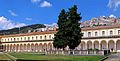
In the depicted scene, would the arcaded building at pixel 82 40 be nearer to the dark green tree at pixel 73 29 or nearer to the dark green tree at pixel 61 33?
the dark green tree at pixel 73 29

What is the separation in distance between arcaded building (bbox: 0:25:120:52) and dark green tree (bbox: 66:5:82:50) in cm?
2533

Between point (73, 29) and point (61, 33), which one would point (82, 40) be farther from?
point (73, 29)

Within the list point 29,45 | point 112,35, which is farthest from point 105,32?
point 29,45

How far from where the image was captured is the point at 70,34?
2370 inches

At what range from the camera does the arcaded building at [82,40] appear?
285 feet

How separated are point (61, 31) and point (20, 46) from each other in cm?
6749

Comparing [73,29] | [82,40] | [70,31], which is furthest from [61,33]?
[82,40]

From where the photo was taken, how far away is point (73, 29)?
197ft

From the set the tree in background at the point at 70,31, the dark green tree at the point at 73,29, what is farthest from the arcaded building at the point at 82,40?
the tree in background at the point at 70,31

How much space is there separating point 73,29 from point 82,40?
118 feet

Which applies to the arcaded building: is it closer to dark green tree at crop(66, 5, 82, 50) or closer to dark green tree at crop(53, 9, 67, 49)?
dark green tree at crop(66, 5, 82, 50)

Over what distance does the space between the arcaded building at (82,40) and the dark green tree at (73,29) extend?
25.3 meters

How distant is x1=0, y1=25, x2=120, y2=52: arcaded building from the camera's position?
86750mm

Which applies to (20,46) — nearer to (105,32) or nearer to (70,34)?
(105,32)
